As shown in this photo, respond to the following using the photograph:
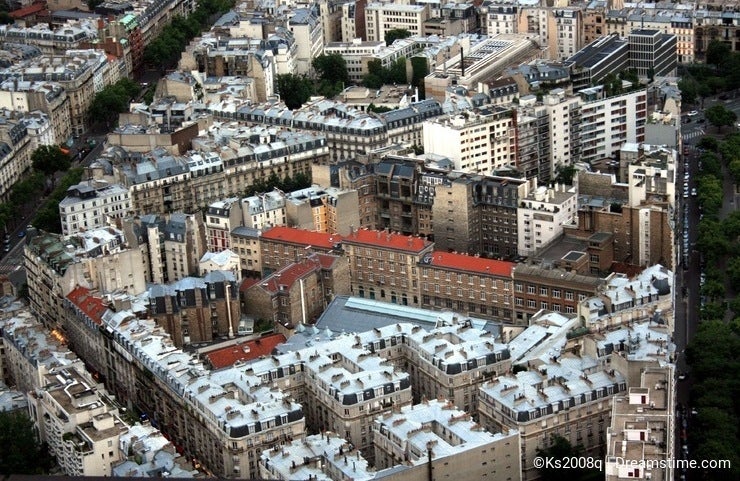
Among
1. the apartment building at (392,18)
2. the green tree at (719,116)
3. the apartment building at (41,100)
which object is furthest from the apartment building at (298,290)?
the apartment building at (392,18)

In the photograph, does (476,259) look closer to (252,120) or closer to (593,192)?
(593,192)

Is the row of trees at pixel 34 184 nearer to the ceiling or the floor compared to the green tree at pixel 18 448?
Result: nearer to the ceiling

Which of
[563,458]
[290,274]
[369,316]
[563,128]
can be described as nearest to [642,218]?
[369,316]

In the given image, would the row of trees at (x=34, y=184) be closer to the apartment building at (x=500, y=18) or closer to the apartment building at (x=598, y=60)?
the apartment building at (x=598, y=60)

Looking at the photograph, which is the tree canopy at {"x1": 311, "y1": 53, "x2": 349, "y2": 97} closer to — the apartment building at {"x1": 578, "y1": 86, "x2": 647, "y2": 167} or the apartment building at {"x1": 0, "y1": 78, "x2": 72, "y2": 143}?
the apartment building at {"x1": 0, "y1": 78, "x2": 72, "y2": 143}

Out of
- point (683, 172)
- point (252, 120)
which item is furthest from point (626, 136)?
point (252, 120)

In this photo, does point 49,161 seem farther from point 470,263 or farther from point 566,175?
point 470,263

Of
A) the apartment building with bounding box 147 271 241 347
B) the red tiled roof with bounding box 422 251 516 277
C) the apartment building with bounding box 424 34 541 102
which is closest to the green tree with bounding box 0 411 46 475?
the apartment building with bounding box 147 271 241 347
